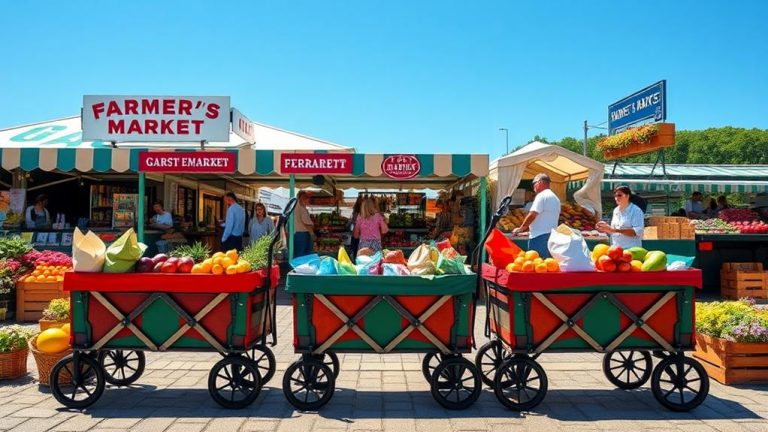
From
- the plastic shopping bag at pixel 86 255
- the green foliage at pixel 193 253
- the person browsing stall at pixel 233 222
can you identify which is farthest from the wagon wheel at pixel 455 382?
the person browsing stall at pixel 233 222

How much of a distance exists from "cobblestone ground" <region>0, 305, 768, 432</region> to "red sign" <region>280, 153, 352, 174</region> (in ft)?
16.8

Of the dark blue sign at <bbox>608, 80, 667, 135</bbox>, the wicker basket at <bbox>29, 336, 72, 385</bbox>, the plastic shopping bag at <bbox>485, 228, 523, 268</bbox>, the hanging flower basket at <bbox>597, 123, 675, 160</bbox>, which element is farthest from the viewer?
the dark blue sign at <bbox>608, 80, 667, 135</bbox>

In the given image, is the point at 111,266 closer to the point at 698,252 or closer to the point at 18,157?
the point at 18,157

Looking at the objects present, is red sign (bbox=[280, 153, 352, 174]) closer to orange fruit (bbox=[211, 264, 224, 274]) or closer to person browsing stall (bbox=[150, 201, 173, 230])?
person browsing stall (bbox=[150, 201, 173, 230])

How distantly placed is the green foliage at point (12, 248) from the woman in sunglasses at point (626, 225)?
335 inches

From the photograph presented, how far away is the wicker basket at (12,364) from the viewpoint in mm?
5086

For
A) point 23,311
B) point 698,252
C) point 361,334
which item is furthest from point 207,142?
point 698,252

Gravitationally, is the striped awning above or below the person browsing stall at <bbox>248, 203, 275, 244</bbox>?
above

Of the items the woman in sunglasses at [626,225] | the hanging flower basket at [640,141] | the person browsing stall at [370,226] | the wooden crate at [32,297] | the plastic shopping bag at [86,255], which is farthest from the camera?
the hanging flower basket at [640,141]

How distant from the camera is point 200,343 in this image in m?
4.32

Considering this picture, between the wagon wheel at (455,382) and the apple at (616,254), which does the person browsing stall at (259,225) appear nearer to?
the wagon wheel at (455,382)

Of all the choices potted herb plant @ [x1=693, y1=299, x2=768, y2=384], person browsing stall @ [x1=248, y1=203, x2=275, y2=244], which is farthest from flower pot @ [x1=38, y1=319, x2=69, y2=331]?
potted herb plant @ [x1=693, y1=299, x2=768, y2=384]

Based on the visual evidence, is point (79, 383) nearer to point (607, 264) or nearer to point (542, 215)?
point (607, 264)

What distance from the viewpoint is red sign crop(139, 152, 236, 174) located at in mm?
9930
